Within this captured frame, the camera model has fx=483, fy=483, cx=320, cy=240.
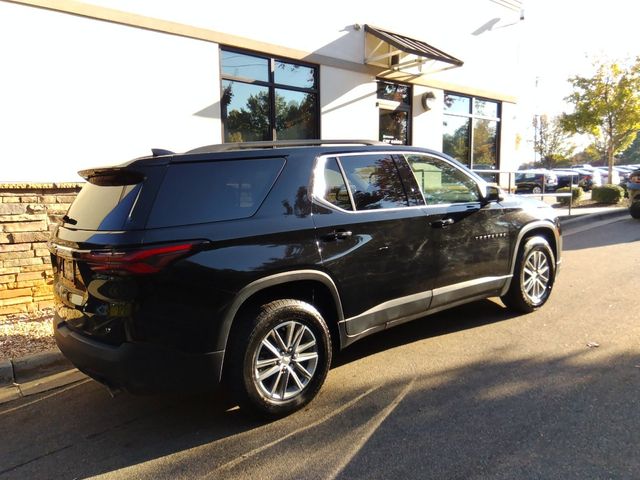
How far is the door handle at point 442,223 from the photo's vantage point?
4.20 m

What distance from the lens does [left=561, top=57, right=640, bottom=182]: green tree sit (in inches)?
653

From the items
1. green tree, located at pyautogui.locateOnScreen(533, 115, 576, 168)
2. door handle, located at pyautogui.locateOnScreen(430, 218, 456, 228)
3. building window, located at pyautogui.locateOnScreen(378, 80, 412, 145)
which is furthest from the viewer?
green tree, located at pyautogui.locateOnScreen(533, 115, 576, 168)

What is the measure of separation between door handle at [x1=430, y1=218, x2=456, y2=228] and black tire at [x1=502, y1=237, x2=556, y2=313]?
1.17m

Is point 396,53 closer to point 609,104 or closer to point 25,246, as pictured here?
point 25,246

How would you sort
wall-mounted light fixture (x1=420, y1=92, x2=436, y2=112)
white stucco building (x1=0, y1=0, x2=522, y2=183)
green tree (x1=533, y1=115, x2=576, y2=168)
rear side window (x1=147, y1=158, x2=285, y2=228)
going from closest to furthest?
1. rear side window (x1=147, y1=158, x2=285, y2=228)
2. white stucco building (x1=0, y1=0, x2=522, y2=183)
3. wall-mounted light fixture (x1=420, y1=92, x2=436, y2=112)
4. green tree (x1=533, y1=115, x2=576, y2=168)

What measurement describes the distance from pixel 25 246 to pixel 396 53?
7459mm

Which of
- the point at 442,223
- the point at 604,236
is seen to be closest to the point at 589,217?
the point at 604,236

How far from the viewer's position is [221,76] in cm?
789

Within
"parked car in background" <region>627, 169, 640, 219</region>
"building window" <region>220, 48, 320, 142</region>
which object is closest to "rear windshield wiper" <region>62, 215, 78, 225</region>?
"building window" <region>220, 48, 320, 142</region>

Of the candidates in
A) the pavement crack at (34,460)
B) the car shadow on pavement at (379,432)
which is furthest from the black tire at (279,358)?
the pavement crack at (34,460)

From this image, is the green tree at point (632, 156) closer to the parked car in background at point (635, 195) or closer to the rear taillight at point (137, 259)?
the parked car in background at point (635, 195)

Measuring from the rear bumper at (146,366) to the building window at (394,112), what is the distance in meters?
8.42

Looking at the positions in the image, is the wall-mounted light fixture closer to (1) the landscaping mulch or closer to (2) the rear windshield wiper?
(1) the landscaping mulch

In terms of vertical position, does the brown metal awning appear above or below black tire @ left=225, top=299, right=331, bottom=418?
above
